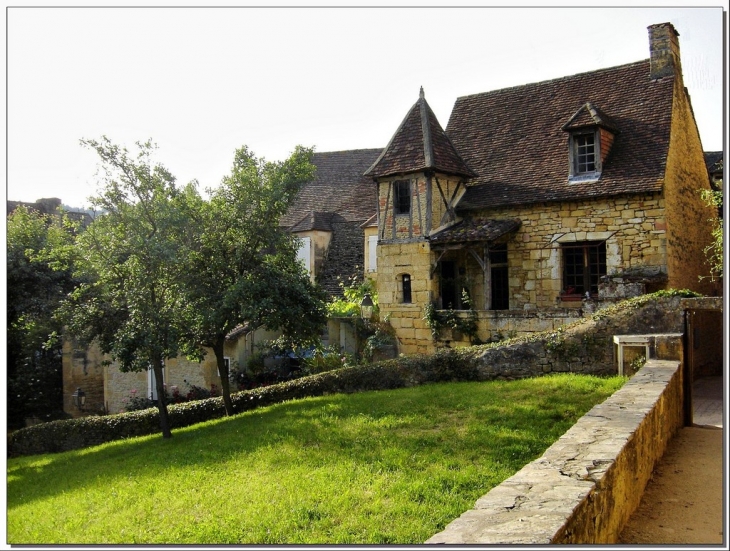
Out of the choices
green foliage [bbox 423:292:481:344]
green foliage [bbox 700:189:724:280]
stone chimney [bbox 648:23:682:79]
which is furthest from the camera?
stone chimney [bbox 648:23:682:79]

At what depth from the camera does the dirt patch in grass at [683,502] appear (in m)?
4.36

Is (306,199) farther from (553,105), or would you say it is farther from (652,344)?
(652,344)

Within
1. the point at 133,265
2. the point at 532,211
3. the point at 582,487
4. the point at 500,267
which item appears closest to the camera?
the point at 582,487

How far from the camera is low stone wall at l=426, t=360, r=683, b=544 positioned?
315cm

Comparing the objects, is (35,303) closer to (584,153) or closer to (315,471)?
(315,471)

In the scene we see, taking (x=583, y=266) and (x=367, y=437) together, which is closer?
(x=367, y=437)

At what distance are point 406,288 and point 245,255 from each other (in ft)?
17.6

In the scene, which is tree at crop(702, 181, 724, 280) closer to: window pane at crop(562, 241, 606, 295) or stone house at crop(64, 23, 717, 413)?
stone house at crop(64, 23, 717, 413)

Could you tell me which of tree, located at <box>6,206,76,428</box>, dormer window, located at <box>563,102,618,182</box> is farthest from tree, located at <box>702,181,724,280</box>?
tree, located at <box>6,206,76,428</box>

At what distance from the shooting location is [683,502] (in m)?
4.89

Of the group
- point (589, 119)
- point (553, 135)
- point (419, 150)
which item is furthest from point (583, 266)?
point (419, 150)

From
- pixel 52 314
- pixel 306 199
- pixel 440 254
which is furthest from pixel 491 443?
pixel 306 199

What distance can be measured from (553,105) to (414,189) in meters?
4.13

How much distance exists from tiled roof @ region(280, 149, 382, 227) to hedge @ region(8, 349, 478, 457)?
30.1 feet
